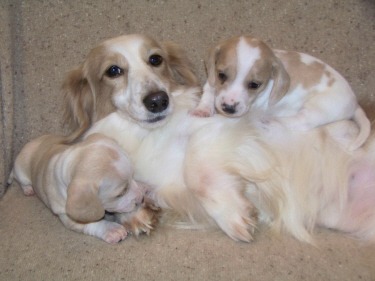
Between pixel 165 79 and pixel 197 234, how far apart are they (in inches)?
25.2

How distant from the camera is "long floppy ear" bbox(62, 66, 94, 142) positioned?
6.17 feet

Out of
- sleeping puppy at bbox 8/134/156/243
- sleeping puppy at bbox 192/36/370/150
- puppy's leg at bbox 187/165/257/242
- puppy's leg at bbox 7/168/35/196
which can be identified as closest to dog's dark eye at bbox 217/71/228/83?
sleeping puppy at bbox 192/36/370/150

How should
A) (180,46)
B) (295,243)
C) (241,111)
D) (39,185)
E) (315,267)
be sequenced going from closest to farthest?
(315,267) < (295,243) < (241,111) < (39,185) < (180,46)

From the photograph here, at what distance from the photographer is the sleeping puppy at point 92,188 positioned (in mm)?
1424

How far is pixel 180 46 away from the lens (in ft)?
6.54

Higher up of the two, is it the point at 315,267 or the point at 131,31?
the point at 131,31

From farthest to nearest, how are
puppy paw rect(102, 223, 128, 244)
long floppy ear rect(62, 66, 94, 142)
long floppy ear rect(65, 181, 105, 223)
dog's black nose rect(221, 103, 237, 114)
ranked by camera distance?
long floppy ear rect(62, 66, 94, 142)
dog's black nose rect(221, 103, 237, 114)
puppy paw rect(102, 223, 128, 244)
long floppy ear rect(65, 181, 105, 223)

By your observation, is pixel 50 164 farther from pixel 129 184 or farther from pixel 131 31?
pixel 131 31

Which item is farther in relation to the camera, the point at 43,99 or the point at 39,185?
the point at 43,99

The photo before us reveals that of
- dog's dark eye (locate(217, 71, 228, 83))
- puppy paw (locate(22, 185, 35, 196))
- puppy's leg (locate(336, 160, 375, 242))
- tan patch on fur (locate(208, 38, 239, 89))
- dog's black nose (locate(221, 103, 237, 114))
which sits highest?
tan patch on fur (locate(208, 38, 239, 89))

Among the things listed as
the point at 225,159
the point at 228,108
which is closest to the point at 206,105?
the point at 228,108

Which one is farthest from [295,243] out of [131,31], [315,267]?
[131,31]

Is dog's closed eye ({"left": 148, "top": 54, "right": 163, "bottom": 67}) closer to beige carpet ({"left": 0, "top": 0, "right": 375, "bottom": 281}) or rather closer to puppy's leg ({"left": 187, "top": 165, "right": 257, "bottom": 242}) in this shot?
beige carpet ({"left": 0, "top": 0, "right": 375, "bottom": 281})

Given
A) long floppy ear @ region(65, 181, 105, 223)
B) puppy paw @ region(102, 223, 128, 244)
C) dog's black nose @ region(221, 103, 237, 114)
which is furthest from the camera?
dog's black nose @ region(221, 103, 237, 114)
